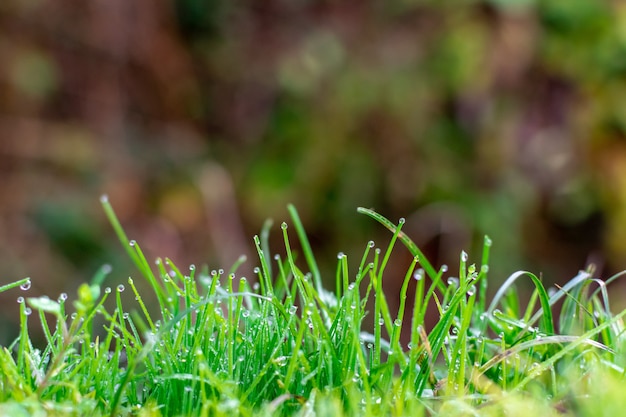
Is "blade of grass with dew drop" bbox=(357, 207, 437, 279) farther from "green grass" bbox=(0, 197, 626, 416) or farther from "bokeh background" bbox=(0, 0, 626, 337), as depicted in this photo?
"bokeh background" bbox=(0, 0, 626, 337)

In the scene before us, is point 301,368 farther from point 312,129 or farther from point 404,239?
point 312,129

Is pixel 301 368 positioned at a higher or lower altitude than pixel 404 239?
lower

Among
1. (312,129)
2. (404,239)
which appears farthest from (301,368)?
(312,129)

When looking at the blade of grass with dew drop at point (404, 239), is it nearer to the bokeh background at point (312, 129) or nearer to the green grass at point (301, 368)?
the green grass at point (301, 368)

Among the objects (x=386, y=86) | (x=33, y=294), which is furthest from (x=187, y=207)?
(x=386, y=86)

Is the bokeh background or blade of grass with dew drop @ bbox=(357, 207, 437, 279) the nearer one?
blade of grass with dew drop @ bbox=(357, 207, 437, 279)

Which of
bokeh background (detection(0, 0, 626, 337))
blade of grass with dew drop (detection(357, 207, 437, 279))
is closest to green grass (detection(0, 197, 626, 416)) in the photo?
blade of grass with dew drop (detection(357, 207, 437, 279))

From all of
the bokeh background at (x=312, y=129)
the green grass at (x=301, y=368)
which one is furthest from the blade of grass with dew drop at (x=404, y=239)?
the bokeh background at (x=312, y=129)

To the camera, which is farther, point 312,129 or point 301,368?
point 312,129

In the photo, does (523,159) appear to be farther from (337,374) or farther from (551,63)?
(337,374)
